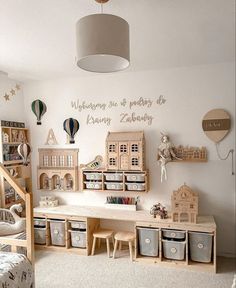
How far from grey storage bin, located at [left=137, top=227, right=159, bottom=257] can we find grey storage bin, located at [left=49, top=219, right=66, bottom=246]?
106 centimetres

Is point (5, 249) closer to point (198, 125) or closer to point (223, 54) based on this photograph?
point (198, 125)

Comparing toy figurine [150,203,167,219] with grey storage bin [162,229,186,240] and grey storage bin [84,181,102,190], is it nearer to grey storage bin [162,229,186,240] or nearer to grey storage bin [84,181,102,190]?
grey storage bin [162,229,186,240]

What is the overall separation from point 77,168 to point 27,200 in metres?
1.49

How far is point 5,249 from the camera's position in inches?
114

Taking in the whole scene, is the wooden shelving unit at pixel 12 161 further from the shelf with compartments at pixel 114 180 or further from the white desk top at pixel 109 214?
the shelf with compartments at pixel 114 180

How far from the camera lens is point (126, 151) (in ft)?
10.8

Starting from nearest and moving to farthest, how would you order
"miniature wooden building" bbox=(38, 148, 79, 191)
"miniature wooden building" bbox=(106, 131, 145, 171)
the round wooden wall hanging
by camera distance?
the round wooden wall hanging → "miniature wooden building" bbox=(106, 131, 145, 171) → "miniature wooden building" bbox=(38, 148, 79, 191)

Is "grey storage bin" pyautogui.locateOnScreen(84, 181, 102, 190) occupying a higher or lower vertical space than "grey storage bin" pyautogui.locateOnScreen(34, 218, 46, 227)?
higher

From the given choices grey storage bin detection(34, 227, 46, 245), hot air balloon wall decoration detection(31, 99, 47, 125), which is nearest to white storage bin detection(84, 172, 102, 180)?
grey storage bin detection(34, 227, 46, 245)

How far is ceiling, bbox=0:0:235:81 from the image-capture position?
5.87 ft

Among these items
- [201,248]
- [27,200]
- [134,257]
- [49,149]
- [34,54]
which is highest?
[34,54]

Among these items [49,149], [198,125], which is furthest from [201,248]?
[49,149]

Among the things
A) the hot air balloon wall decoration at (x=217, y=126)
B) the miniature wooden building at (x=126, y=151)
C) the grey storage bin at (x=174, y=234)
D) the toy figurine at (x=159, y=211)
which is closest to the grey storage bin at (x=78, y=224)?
the miniature wooden building at (x=126, y=151)

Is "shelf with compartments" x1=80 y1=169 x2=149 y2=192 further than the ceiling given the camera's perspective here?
Yes
